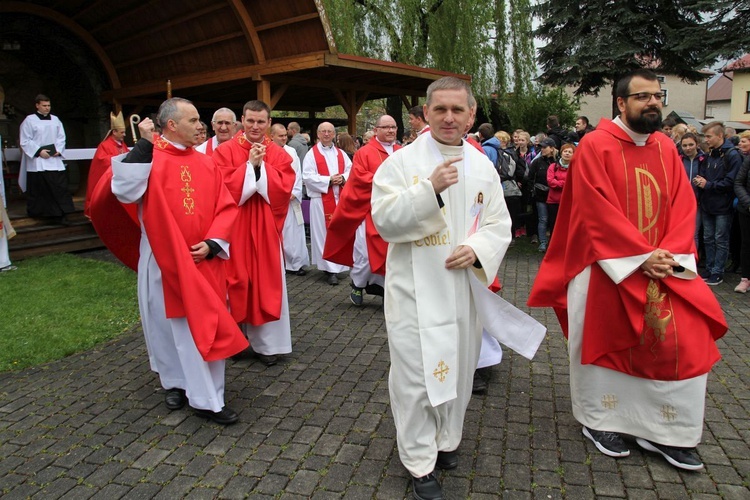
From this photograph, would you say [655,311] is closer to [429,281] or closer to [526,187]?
[429,281]

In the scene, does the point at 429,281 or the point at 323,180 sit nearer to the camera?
the point at 429,281

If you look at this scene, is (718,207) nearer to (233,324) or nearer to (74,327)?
(233,324)

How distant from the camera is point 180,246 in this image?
3844 mm

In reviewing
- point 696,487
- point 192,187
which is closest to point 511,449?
point 696,487

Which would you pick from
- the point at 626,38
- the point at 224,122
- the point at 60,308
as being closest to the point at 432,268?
the point at 224,122

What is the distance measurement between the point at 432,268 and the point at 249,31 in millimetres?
8662

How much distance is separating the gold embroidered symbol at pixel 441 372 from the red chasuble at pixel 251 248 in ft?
7.17

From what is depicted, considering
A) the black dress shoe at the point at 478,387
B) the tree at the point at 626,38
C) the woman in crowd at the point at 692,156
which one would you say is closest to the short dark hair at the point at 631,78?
the black dress shoe at the point at 478,387

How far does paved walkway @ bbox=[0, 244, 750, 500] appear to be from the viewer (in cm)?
319

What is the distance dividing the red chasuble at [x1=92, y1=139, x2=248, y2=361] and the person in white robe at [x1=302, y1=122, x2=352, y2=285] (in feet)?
12.6

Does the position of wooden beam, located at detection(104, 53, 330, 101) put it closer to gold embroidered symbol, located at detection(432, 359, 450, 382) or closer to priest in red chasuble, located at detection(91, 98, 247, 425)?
priest in red chasuble, located at detection(91, 98, 247, 425)

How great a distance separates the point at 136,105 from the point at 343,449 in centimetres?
1332

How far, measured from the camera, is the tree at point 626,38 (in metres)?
15.9

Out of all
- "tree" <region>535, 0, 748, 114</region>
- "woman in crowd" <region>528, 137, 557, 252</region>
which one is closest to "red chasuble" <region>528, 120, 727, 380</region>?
"woman in crowd" <region>528, 137, 557, 252</region>
